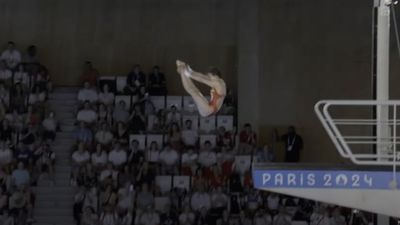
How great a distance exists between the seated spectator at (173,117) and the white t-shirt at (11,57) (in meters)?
5.41

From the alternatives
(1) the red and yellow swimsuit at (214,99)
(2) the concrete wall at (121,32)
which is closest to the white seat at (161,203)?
(2) the concrete wall at (121,32)

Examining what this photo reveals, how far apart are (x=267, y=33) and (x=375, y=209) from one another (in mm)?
17098

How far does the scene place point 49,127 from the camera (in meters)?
25.1

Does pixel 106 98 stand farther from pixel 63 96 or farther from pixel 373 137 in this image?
pixel 373 137

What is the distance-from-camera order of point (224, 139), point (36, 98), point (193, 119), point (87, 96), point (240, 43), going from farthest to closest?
point (240, 43) < point (87, 96) < point (36, 98) < point (193, 119) < point (224, 139)

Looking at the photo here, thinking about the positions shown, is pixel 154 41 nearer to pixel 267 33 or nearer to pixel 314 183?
pixel 267 33

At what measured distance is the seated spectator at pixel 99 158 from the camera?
2375 cm

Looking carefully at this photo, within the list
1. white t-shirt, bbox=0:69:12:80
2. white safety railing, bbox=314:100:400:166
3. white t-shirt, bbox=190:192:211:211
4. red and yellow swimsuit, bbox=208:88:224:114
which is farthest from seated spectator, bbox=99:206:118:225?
white safety railing, bbox=314:100:400:166

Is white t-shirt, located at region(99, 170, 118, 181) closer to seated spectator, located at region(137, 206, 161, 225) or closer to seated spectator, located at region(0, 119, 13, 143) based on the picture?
seated spectator, located at region(137, 206, 161, 225)

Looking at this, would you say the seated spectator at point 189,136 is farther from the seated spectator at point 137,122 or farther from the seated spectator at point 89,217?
the seated spectator at point 89,217

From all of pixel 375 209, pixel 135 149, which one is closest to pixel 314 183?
pixel 375 209

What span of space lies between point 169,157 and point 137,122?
1.68m

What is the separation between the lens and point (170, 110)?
84.3ft

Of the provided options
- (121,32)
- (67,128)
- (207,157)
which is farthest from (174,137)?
(121,32)
